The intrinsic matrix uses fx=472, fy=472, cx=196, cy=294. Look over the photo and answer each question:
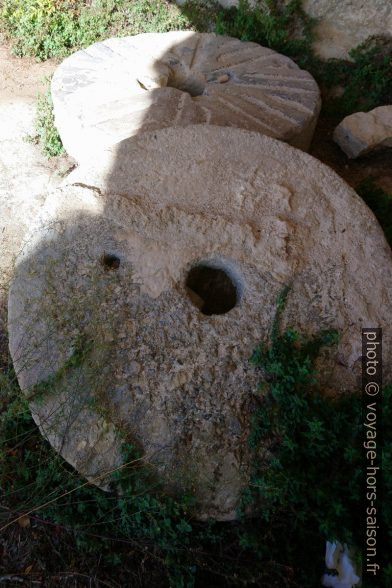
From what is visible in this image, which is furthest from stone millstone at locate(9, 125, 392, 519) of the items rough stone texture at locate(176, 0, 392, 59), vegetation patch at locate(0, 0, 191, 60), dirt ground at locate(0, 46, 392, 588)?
vegetation patch at locate(0, 0, 191, 60)

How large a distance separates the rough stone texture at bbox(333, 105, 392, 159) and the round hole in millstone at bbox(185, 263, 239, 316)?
2416 millimetres

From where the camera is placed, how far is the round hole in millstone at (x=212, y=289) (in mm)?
2904

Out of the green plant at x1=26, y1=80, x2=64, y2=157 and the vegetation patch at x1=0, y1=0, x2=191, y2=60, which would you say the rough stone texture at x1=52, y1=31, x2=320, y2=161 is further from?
the vegetation patch at x1=0, y1=0, x2=191, y2=60

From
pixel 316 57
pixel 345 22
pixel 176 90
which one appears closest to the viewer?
pixel 176 90

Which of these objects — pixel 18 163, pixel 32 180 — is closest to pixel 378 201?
pixel 32 180

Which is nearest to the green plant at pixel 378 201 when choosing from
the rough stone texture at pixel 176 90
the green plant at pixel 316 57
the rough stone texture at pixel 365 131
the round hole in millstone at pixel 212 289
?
the rough stone texture at pixel 365 131

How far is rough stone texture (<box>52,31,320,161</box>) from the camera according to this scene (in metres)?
3.71

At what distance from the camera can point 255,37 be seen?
4.96 m

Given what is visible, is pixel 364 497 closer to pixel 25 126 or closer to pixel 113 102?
pixel 113 102

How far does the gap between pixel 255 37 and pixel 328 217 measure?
3111mm

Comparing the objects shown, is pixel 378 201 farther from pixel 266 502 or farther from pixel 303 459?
pixel 266 502

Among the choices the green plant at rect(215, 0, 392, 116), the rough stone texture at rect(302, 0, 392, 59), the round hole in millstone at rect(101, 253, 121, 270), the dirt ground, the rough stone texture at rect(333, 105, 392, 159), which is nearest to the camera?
the dirt ground

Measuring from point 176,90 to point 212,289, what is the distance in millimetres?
1863

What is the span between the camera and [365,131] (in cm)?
446
